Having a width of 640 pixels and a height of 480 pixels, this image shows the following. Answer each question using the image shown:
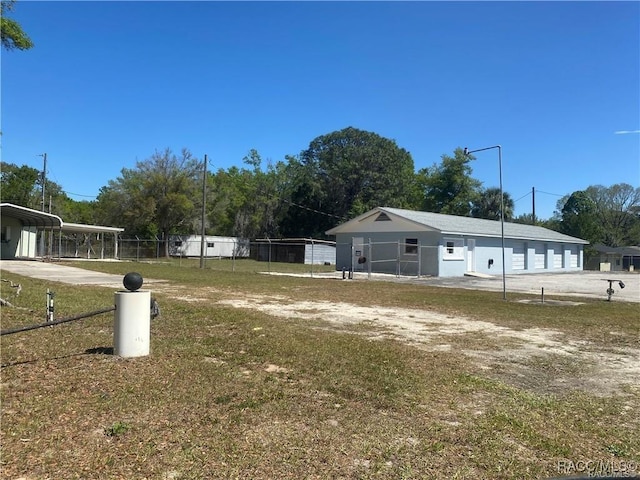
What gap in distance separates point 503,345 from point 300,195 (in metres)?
46.7

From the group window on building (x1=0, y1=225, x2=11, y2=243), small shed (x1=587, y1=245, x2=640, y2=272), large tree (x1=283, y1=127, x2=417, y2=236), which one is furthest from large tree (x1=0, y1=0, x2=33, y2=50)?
small shed (x1=587, y1=245, x2=640, y2=272)

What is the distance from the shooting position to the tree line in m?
48.8

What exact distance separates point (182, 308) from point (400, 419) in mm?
6937

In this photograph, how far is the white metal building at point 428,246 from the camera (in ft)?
85.4

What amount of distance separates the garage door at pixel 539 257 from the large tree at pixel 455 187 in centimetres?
1789

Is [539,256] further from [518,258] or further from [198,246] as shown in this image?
[198,246]

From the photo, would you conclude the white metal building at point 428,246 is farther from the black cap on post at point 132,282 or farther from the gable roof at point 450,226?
the black cap on post at point 132,282

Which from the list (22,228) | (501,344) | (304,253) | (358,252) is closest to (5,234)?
(22,228)

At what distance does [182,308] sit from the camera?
978 centimetres

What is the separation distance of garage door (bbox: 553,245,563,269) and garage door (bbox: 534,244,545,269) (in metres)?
2.25

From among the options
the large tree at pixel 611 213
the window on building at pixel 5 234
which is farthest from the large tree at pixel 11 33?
the large tree at pixel 611 213

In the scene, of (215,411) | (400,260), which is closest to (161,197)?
(400,260)

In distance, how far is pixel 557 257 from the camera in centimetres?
3744

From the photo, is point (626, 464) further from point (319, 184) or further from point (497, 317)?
point (319, 184)
